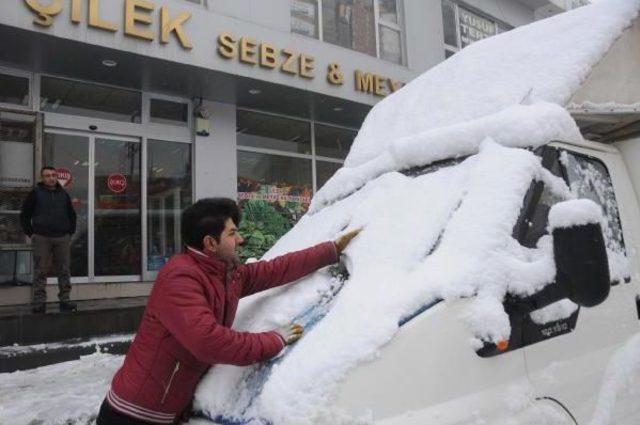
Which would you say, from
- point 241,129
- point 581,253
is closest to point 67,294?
point 241,129

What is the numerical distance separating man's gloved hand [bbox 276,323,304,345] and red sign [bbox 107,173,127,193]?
7.90 meters

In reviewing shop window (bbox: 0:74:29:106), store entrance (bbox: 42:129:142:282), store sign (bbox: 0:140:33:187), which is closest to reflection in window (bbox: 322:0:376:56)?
store entrance (bbox: 42:129:142:282)

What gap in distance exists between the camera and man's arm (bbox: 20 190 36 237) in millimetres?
6859

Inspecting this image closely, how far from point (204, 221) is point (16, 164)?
6955mm

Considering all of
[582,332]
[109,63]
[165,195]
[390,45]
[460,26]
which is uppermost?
[460,26]

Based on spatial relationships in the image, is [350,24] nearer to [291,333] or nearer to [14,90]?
[14,90]

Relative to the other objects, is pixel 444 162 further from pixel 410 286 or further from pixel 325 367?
pixel 325 367

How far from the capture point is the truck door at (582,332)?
6.64 feet

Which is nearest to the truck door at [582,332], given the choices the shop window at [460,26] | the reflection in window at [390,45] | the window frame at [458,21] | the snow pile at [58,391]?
the snow pile at [58,391]

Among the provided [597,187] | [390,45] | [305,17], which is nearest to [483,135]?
[597,187]

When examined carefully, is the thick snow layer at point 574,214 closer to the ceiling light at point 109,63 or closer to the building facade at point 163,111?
the building facade at point 163,111

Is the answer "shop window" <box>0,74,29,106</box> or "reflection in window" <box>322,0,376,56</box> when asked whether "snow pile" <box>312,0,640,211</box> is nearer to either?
"shop window" <box>0,74,29,106</box>

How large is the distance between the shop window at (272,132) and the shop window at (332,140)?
0.30 m

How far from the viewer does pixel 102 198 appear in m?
9.08
